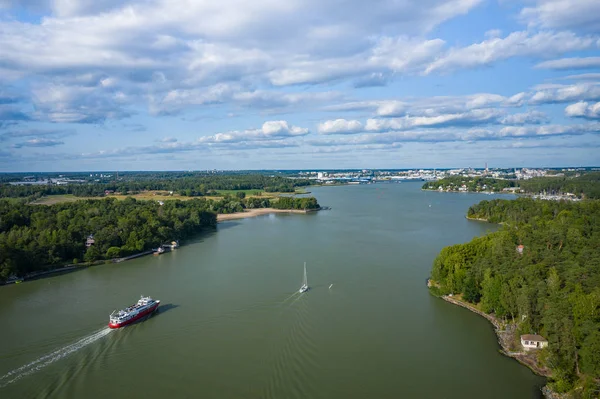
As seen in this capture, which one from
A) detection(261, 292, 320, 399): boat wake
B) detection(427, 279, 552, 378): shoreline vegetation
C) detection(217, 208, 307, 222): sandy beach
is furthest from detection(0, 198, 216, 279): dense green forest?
detection(427, 279, 552, 378): shoreline vegetation

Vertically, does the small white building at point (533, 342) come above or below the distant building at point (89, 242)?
below

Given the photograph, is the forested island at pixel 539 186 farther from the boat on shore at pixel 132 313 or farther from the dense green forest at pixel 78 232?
the boat on shore at pixel 132 313

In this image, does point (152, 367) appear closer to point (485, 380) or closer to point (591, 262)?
point (485, 380)

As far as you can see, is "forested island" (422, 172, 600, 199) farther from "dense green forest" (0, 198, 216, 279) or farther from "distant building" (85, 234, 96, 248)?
"distant building" (85, 234, 96, 248)

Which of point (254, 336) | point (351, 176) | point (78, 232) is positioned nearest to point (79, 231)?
point (78, 232)

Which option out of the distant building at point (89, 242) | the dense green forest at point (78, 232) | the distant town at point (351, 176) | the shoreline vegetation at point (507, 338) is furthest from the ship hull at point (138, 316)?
the distant town at point (351, 176)

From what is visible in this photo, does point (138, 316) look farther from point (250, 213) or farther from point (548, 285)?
point (250, 213)

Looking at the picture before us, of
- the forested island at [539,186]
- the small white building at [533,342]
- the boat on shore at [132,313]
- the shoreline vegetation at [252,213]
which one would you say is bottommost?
the shoreline vegetation at [252,213]
